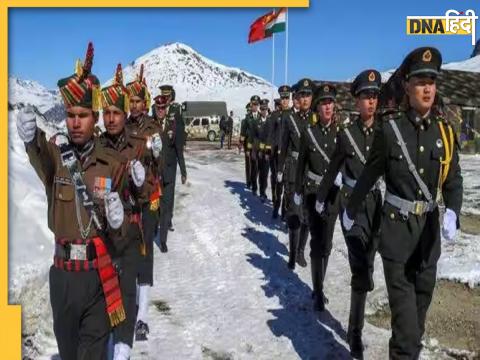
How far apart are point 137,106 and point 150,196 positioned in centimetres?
145

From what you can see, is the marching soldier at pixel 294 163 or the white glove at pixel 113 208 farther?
the marching soldier at pixel 294 163

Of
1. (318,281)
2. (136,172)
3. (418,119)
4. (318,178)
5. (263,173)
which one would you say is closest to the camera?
(136,172)

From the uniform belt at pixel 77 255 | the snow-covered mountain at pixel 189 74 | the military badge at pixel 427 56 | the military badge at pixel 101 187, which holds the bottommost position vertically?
the uniform belt at pixel 77 255

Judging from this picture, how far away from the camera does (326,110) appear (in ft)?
21.4

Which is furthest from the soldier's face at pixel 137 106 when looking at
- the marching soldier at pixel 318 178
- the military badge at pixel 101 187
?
the military badge at pixel 101 187

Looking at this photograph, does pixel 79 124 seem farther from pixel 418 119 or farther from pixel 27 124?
pixel 418 119

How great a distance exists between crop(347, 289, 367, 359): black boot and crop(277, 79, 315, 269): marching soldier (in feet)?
6.48

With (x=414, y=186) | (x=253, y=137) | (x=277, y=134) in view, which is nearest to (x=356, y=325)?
(x=414, y=186)

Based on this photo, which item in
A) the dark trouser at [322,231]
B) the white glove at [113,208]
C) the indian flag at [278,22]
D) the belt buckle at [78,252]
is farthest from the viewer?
the indian flag at [278,22]

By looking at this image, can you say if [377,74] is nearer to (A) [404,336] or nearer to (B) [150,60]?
(A) [404,336]

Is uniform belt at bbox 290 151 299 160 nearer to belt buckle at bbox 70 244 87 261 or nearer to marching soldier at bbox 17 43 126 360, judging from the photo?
marching soldier at bbox 17 43 126 360

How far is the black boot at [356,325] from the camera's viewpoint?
510cm

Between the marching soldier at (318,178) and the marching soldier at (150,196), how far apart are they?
1.73 meters

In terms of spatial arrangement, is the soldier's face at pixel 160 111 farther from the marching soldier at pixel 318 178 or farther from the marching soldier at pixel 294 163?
the marching soldier at pixel 318 178
